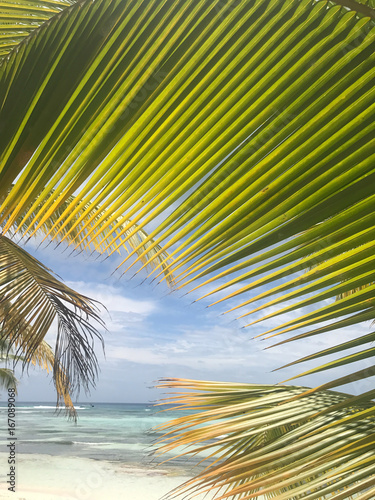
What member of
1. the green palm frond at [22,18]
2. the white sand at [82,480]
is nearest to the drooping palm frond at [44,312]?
the green palm frond at [22,18]

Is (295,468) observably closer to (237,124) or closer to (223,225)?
(223,225)

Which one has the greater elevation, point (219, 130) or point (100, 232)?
point (219, 130)

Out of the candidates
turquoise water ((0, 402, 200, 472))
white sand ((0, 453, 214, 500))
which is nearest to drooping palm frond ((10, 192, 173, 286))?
white sand ((0, 453, 214, 500))

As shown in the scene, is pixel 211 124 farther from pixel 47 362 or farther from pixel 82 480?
pixel 82 480

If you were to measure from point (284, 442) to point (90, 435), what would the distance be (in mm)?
31135

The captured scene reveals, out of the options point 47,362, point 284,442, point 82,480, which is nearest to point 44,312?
point 284,442

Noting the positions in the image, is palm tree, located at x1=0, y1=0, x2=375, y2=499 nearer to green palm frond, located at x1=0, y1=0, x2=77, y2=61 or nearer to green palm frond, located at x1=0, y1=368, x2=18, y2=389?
green palm frond, located at x1=0, y1=0, x2=77, y2=61

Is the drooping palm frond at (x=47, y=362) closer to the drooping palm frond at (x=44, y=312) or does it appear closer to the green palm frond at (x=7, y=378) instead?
the drooping palm frond at (x=44, y=312)

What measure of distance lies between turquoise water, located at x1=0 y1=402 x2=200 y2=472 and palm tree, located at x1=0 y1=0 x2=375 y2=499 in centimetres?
1752

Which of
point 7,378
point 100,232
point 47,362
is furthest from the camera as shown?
point 7,378

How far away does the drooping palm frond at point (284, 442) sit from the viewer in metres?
0.66

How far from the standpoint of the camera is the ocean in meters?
16.6

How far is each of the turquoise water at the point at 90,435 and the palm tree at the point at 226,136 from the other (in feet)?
57.5

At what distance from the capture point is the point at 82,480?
749 inches
